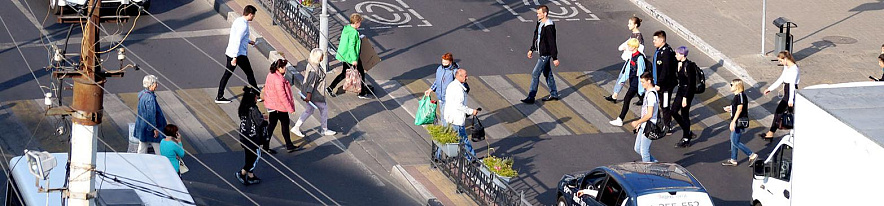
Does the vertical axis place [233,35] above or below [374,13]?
above

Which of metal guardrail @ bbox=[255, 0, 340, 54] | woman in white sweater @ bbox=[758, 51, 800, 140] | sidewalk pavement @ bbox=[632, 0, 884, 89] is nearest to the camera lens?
woman in white sweater @ bbox=[758, 51, 800, 140]

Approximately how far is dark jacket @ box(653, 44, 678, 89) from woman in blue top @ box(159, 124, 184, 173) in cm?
825

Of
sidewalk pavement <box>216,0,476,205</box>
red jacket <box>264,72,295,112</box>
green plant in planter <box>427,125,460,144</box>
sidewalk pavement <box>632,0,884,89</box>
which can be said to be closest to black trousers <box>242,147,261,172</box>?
red jacket <box>264,72,295,112</box>

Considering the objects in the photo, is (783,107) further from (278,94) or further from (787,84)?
(278,94)

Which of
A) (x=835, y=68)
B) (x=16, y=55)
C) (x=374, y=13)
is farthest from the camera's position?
Answer: (x=374, y=13)

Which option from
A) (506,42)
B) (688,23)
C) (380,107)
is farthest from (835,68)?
(380,107)

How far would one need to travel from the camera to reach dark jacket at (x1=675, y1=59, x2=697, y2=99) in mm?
23906

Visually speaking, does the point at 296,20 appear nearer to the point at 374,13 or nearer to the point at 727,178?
the point at 374,13

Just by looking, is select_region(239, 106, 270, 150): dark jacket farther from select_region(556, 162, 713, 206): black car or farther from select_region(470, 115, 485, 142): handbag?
select_region(556, 162, 713, 206): black car

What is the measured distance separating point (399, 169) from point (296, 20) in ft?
20.9

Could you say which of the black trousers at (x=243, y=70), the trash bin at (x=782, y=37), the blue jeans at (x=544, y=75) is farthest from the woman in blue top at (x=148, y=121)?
the trash bin at (x=782, y=37)

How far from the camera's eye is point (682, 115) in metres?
23.7

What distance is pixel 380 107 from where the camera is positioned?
24641 millimetres

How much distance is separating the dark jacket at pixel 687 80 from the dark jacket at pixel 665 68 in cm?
14
